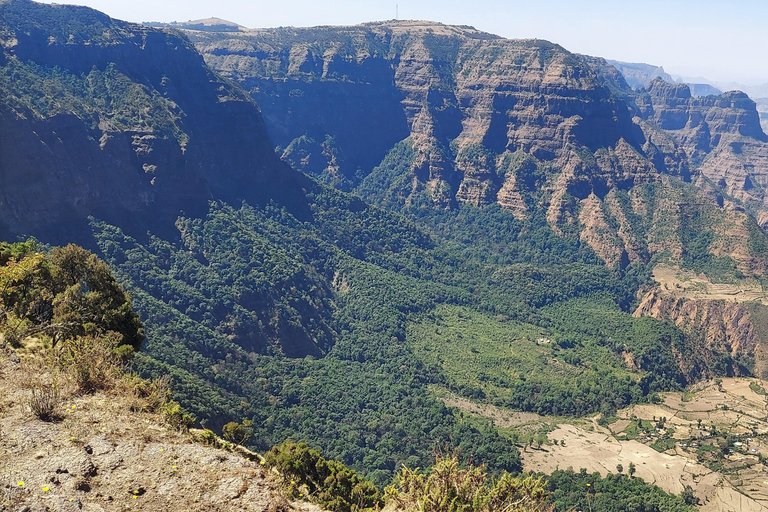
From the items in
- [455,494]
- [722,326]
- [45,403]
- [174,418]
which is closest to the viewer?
[455,494]

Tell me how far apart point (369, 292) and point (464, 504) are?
124468 mm

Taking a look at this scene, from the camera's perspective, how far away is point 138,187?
12450 centimetres

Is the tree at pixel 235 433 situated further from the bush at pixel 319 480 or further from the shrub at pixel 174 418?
the shrub at pixel 174 418

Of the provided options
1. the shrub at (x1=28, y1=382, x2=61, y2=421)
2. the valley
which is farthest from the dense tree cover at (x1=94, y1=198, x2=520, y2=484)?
the shrub at (x1=28, y1=382, x2=61, y2=421)

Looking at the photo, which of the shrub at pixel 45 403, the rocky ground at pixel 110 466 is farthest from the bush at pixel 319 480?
the shrub at pixel 45 403

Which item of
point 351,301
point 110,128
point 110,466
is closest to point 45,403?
point 110,466

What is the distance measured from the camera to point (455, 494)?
81.9ft

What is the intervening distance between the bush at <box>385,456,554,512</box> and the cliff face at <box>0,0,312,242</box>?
97057mm

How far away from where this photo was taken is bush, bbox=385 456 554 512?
24183mm

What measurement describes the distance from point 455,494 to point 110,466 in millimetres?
15704

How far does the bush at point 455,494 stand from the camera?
2418cm

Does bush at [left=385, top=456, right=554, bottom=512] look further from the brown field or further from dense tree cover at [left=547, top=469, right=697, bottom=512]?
the brown field

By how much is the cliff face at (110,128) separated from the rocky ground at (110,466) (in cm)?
8488

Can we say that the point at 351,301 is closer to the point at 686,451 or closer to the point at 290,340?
the point at 290,340
